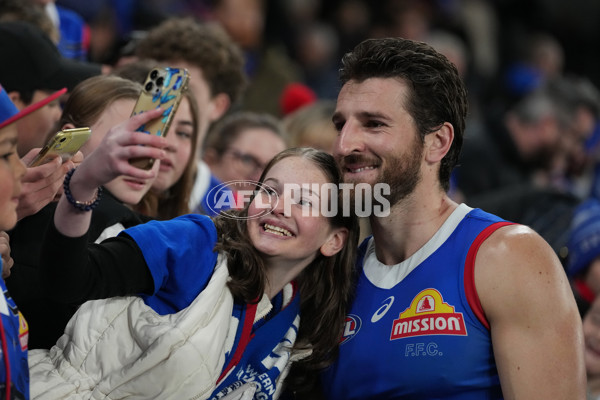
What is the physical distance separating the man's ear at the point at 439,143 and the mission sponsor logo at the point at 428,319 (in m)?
0.50

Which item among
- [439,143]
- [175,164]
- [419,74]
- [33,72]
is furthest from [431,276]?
[33,72]

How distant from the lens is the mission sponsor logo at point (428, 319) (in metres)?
2.79

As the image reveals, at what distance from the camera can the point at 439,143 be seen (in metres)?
3.10

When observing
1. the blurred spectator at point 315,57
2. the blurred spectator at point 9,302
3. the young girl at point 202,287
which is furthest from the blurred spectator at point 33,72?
the blurred spectator at point 315,57

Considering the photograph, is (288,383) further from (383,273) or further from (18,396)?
(18,396)

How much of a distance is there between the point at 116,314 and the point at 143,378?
210 mm

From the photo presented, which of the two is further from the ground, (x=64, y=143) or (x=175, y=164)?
(x=175, y=164)

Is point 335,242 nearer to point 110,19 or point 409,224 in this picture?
point 409,224

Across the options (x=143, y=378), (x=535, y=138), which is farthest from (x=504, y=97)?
(x=143, y=378)

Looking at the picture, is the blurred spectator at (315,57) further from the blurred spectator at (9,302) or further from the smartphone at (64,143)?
the blurred spectator at (9,302)

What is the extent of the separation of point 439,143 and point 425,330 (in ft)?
2.25

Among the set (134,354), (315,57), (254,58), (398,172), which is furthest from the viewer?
(315,57)

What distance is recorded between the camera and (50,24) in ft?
13.9

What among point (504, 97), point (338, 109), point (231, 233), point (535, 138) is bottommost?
point (231, 233)
